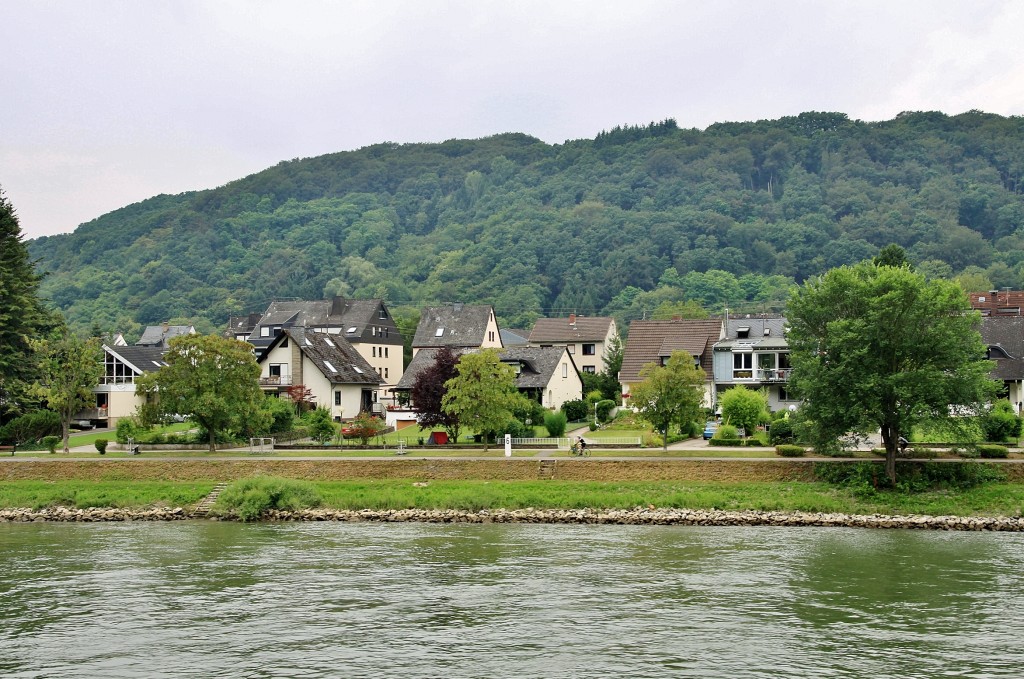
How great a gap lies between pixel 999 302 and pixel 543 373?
158 ft

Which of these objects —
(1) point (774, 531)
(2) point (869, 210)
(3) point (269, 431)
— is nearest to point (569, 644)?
(1) point (774, 531)

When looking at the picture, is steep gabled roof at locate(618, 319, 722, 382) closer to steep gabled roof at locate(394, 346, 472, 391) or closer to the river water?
steep gabled roof at locate(394, 346, 472, 391)

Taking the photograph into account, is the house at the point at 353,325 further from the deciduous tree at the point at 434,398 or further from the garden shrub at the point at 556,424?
the garden shrub at the point at 556,424

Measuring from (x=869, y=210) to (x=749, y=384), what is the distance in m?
131

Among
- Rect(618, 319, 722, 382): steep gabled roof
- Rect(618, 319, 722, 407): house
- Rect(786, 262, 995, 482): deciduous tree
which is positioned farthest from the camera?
Rect(618, 319, 722, 382): steep gabled roof

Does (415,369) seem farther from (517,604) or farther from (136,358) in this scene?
(517,604)

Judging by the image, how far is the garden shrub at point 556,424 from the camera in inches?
2231

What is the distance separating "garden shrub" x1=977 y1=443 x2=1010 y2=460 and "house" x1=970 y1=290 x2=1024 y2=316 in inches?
1678

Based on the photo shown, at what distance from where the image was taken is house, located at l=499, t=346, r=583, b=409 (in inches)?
2650

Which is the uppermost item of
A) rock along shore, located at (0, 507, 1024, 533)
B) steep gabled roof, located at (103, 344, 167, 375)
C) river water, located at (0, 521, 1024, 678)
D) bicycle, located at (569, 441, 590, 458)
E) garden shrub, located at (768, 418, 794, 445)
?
steep gabled roof, located at (103, 344, 167, 375)

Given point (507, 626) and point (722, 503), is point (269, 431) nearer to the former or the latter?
point (722, 503)

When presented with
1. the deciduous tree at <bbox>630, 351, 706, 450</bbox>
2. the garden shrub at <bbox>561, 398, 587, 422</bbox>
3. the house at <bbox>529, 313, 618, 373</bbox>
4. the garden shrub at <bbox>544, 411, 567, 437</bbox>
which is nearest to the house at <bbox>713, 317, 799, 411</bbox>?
the garden shrub at <bbox>561, 398, 587, 422</bbox>

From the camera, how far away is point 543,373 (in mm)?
68500

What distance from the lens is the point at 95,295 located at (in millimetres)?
186375
